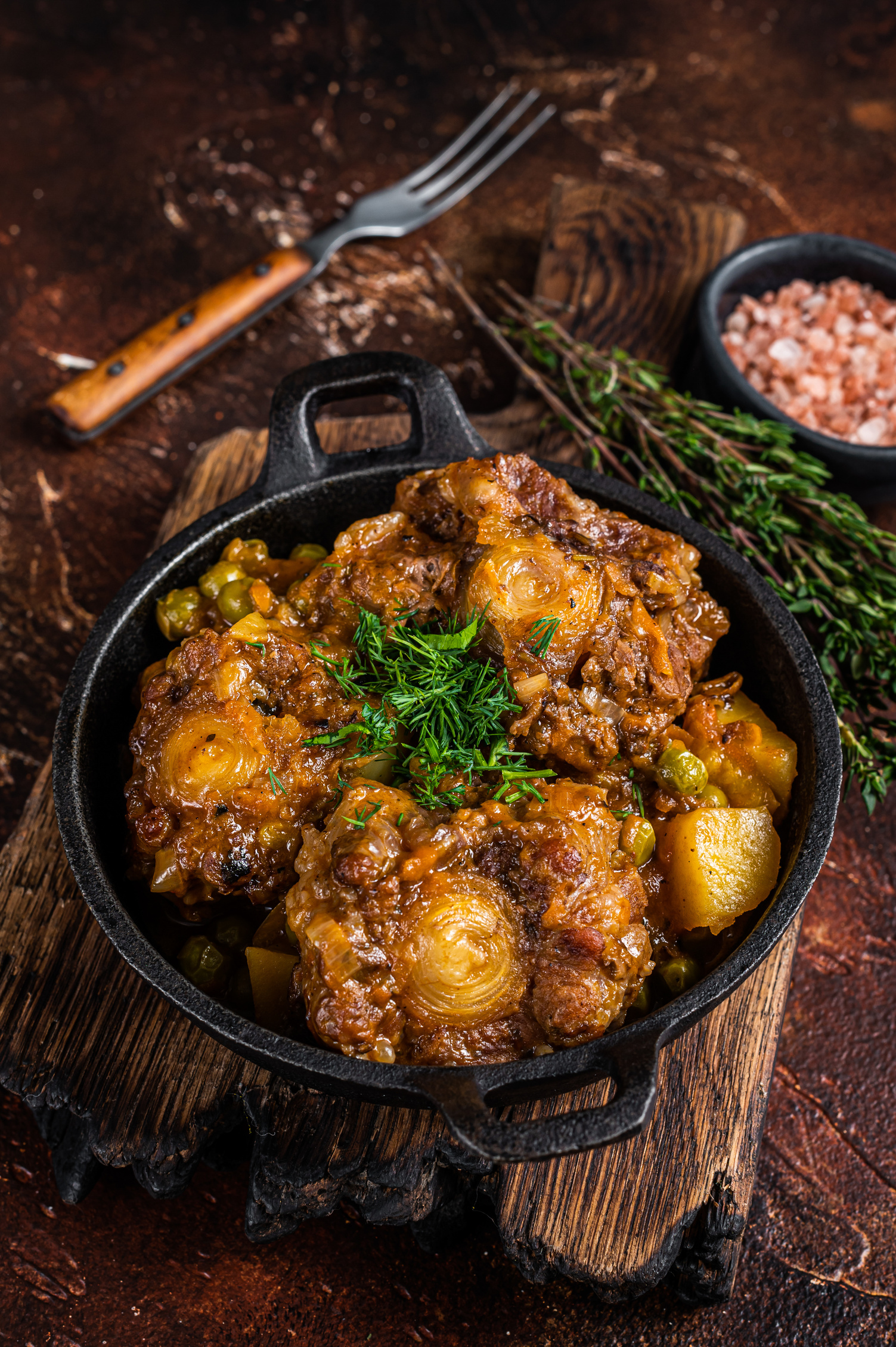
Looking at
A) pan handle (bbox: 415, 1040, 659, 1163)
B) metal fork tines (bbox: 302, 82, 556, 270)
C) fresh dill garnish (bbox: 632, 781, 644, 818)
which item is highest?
metal fork tines (bbox: 302, 82, 556, 270)

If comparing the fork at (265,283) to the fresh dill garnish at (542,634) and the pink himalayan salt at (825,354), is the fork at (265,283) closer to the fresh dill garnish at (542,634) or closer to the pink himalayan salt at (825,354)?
the pink himalayan salt at (825,354)

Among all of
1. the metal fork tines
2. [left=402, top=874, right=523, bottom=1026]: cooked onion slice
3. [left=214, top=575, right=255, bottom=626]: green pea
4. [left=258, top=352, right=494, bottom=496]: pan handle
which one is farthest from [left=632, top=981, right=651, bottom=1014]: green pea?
the metal fork tines

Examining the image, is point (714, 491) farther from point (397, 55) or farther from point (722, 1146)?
point (397, 55)

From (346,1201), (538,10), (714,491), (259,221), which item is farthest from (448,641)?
(538,10)

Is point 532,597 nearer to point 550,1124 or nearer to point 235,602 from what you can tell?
point 235,602

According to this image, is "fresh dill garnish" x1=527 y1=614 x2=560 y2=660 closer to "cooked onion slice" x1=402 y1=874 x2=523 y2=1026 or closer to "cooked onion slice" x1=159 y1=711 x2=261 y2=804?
"cooked onion slice" x1=402 y1=874 x2=523 y2=1026

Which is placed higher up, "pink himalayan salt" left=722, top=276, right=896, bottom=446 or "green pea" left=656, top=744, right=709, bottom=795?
"green pea" left=656, top=744, right=709, bottom=795
